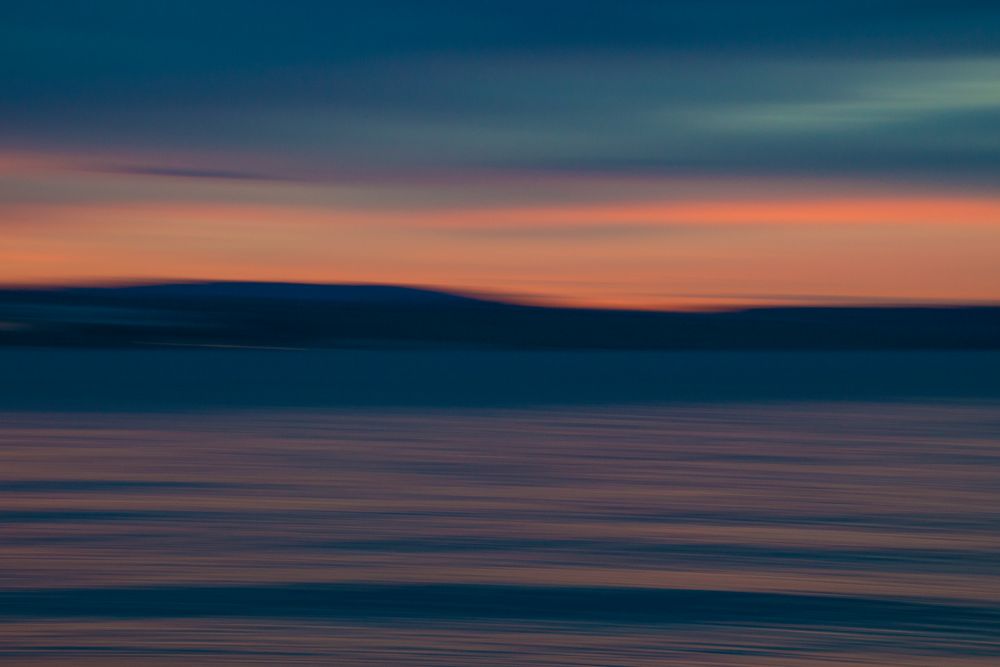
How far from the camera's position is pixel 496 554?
5.78m

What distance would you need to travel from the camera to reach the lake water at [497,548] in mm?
4277

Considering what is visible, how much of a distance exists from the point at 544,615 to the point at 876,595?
133cm

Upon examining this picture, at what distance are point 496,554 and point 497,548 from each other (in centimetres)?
15

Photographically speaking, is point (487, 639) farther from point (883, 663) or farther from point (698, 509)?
point (698, 509)

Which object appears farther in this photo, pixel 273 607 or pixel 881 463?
pixel 881 463

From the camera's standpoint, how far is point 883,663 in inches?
161

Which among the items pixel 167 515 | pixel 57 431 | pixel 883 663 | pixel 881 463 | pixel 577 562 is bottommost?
pixel 883 663

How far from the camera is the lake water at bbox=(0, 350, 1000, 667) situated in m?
4.28

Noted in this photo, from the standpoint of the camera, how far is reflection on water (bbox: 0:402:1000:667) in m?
4.27

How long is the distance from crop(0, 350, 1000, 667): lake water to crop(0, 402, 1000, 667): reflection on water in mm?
17

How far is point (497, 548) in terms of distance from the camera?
19.5 ft

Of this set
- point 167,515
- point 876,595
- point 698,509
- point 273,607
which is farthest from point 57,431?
point 876,595

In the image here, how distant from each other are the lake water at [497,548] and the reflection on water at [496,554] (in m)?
0.02

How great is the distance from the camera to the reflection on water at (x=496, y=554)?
4266 mm
